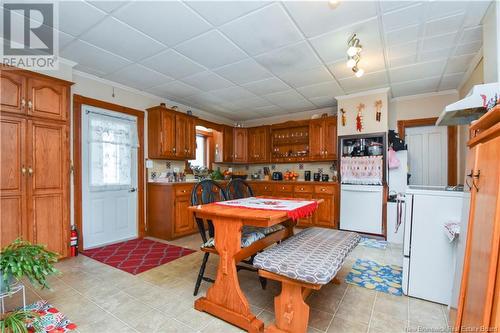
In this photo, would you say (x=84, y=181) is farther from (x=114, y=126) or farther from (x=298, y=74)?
(x=298, y=74)

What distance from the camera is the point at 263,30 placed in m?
2.37

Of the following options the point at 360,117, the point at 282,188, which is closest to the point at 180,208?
the point at 282,188

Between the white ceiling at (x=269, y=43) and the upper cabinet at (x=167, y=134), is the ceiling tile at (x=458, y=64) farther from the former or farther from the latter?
the upper cabinet at (x=167, y=134)

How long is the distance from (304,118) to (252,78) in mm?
2306

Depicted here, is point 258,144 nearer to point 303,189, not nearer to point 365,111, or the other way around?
point 303,189

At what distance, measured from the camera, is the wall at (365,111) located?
4.09 m

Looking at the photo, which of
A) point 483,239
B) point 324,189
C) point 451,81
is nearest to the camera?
point 483,239

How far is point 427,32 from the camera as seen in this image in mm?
2404

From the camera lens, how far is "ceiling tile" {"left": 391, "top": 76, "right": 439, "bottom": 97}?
145 inches

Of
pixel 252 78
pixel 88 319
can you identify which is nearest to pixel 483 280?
pixel 88 319

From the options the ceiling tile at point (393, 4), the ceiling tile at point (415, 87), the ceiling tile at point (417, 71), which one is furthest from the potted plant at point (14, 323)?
the ceiling tile at point (415, 87)

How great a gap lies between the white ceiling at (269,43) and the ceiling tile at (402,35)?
1cm

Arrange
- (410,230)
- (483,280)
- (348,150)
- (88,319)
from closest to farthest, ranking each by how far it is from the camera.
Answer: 1. (483,280)
2. (88,319)
3. (410,230)
4. (348,150)

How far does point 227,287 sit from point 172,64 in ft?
9.21
